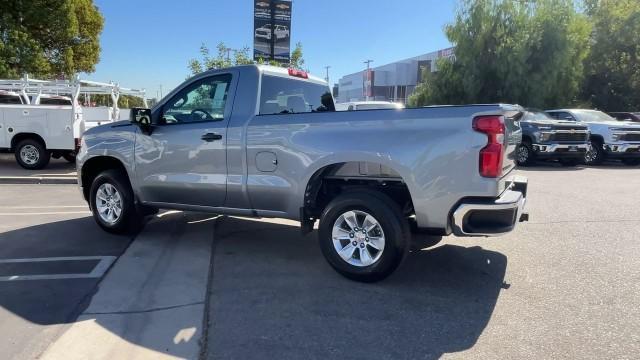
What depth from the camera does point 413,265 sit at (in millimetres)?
5105

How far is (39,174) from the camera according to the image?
1134 cm

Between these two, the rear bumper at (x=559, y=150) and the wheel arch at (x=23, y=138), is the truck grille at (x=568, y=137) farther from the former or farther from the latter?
the wheel arch at (x=23, y=138)

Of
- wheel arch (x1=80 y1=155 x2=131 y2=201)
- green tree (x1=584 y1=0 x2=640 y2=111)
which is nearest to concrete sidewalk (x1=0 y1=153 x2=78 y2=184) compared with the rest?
wheel arch (x1=80 y1=155 x2=131 y2=201)

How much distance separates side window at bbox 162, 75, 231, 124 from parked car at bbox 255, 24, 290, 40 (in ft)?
42.8

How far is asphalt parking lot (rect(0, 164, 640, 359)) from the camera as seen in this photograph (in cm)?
341

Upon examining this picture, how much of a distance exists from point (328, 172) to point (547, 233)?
11.0 ft

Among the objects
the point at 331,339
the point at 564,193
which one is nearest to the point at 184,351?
the point at 331,339

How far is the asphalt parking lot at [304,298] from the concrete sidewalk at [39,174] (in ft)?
13.8

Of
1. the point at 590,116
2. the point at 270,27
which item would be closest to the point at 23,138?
the point at 270,27

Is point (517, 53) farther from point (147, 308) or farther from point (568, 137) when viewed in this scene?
point (147, 308)

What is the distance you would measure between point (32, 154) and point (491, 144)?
37.6 ft

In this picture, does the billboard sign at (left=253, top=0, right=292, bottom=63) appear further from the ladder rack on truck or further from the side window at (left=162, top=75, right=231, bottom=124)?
the side window at (left=162, top=75, right=231, bottom=124)

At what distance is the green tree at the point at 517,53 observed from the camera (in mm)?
23109

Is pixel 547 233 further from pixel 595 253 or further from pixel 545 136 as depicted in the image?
pixel 545 136
